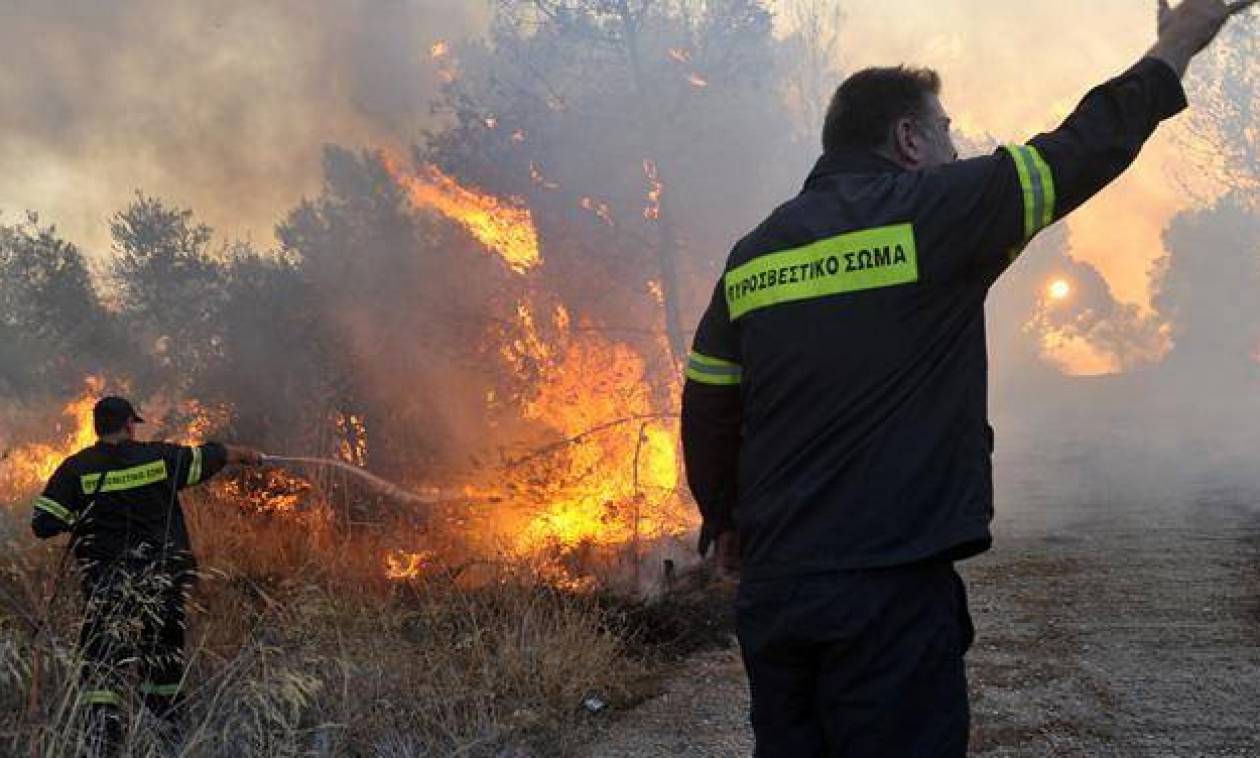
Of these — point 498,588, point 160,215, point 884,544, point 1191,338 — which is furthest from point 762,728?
point 1191,338

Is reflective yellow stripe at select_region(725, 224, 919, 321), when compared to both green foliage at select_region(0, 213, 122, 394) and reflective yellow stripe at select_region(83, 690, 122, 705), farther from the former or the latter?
green foliage at select_region(0, 213, 122, 394)

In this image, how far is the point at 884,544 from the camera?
167 cm

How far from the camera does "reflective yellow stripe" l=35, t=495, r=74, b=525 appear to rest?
4.97 metres

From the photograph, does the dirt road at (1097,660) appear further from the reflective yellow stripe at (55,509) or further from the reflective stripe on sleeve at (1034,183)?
the reflective yellow stripe at (55,509)

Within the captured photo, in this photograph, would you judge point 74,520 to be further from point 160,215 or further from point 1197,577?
point 160,215

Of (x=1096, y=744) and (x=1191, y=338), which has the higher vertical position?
(x=1191, y=338)

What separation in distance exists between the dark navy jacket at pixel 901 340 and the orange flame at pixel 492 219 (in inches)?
457

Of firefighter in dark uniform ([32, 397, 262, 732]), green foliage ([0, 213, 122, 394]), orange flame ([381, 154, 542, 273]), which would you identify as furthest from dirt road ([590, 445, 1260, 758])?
green foliage ([0, 213, 122, 394])

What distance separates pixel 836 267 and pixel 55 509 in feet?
15.5

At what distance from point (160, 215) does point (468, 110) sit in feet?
28.8

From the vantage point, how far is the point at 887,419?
1.71 m

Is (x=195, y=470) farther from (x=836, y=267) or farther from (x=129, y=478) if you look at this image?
(x=836, y=267)

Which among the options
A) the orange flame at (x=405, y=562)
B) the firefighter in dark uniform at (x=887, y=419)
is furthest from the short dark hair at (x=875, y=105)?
the orange flame at (x=405, y=562)

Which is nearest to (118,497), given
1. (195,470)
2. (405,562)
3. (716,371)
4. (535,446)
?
(195,470)
